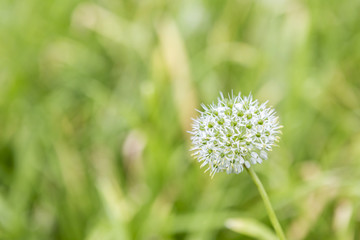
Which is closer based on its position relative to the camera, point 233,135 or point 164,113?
point 233,135

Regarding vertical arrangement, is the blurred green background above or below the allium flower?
above

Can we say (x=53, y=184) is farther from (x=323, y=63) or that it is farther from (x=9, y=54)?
(x=323, y=63)

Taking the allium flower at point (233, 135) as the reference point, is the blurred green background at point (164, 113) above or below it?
above

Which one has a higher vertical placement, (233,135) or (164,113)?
(164,113)

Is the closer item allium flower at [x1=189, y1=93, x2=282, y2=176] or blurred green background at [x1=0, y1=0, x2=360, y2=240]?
allium flower at [x1=189, y1=93, x2=282, y2=176]

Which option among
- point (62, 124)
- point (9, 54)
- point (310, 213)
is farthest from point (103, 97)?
point (310, 213)
